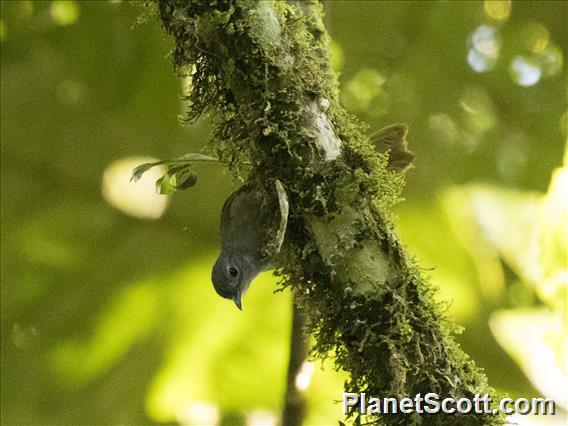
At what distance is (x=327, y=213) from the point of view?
1.24 meters

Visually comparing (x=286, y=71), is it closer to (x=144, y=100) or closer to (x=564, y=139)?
(x=144, y=100)

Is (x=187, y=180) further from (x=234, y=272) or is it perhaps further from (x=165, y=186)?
(x=234, y=272)

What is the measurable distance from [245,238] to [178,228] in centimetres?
132

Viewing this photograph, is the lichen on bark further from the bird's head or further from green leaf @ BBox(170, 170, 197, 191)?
green leaf @ BBox(170, 170, 197, 191)

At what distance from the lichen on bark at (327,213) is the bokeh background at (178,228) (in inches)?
51.8

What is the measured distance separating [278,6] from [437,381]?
0.77m

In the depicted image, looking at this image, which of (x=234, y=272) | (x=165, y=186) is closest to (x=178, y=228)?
(x=165, y=186)

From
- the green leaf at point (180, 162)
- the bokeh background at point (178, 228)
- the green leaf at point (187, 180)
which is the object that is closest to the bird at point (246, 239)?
the green leaf at point (180, 162)

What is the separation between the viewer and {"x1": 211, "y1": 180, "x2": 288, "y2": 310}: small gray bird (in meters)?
1.32

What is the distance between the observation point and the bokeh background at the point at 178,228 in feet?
8.57

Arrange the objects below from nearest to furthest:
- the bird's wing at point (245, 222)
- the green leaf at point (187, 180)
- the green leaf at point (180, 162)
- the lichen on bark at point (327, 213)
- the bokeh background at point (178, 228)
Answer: the lichen on bark at point (327, 213) < the bird's wing at point (245, 222) < the green leaf at point (180, 162) < the green leaf at point (187, 180) < the bokeh background at point (178, 228)

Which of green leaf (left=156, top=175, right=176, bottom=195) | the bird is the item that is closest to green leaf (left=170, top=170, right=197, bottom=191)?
green leaf (left=156, top=175, right=176, bottom=195)

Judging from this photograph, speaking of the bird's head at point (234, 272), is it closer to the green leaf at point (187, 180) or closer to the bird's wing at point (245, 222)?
the bird's wing at point (245, 222)

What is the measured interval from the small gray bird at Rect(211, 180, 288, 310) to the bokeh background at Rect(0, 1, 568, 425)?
117cm
